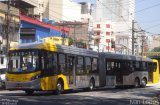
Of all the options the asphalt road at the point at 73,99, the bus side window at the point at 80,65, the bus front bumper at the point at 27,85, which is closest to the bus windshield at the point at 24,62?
the bus front bumper at the point at 27,85

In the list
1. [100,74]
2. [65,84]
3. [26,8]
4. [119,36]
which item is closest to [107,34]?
[119,36]

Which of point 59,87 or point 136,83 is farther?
point 136,83

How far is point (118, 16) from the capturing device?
5157 inches

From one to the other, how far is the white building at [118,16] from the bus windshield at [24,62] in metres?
85.0

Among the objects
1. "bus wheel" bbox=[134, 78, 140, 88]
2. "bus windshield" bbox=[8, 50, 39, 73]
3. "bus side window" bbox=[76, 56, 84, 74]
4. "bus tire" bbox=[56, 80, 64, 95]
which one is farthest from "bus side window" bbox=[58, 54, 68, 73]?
"bus wheel" bbox=[134, 78, 140, 88]

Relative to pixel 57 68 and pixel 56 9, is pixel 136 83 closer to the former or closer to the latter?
pixel 57 68

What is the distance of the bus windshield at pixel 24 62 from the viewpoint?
2403 cm

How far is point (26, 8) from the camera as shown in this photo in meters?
66.0

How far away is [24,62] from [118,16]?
108 m

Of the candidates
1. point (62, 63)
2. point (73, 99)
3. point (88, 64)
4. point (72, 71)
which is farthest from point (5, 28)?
point (73, 99)

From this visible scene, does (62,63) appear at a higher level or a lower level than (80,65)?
higher

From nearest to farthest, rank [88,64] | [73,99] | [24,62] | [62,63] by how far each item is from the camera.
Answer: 1. [73,99]
2. [24,62]
3. [62,63]
4. [88,64]

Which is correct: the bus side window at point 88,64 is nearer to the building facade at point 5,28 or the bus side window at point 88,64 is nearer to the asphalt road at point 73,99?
the asphalt road at point 73,99

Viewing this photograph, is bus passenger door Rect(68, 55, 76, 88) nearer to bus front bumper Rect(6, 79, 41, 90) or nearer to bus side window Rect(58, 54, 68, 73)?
bus side window Rect(58, 54, 68, 73)
